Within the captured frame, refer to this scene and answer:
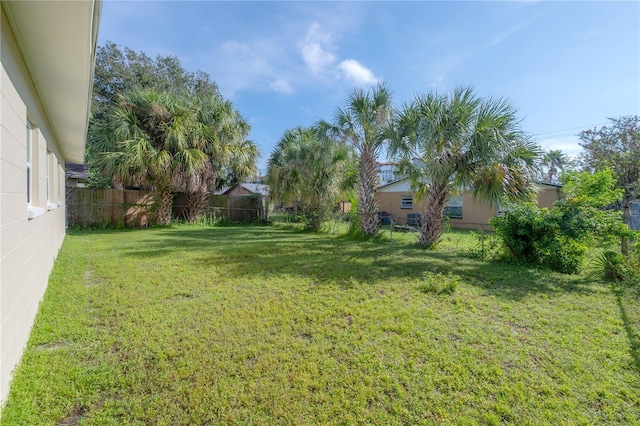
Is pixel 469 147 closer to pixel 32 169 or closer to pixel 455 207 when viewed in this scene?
pixel 32 169

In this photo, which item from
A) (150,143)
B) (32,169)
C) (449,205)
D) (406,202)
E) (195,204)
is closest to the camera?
(32,169)

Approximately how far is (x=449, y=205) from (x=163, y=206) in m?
15.7

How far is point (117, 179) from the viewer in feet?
39.7

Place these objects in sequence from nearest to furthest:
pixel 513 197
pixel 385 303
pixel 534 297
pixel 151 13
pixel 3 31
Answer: pixel 3 31
pixel 385 303
pixel 534 297
pixel 151 13
pixel 513 197

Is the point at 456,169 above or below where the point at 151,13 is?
below

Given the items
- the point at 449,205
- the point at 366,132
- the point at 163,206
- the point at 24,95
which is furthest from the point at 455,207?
the point at 24,95

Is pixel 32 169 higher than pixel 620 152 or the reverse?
the reverse

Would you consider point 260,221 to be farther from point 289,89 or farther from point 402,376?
point 402,376

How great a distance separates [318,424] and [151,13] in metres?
7.54

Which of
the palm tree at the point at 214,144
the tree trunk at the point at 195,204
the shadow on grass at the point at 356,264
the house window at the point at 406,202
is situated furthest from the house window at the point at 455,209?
the tree trunk at the point at 195,204

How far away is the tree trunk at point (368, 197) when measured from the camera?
33.8ft

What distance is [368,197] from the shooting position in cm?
1037

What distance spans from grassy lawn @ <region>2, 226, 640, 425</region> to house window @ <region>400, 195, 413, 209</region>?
13415 millimetres

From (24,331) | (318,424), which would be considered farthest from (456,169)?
(24,331)
